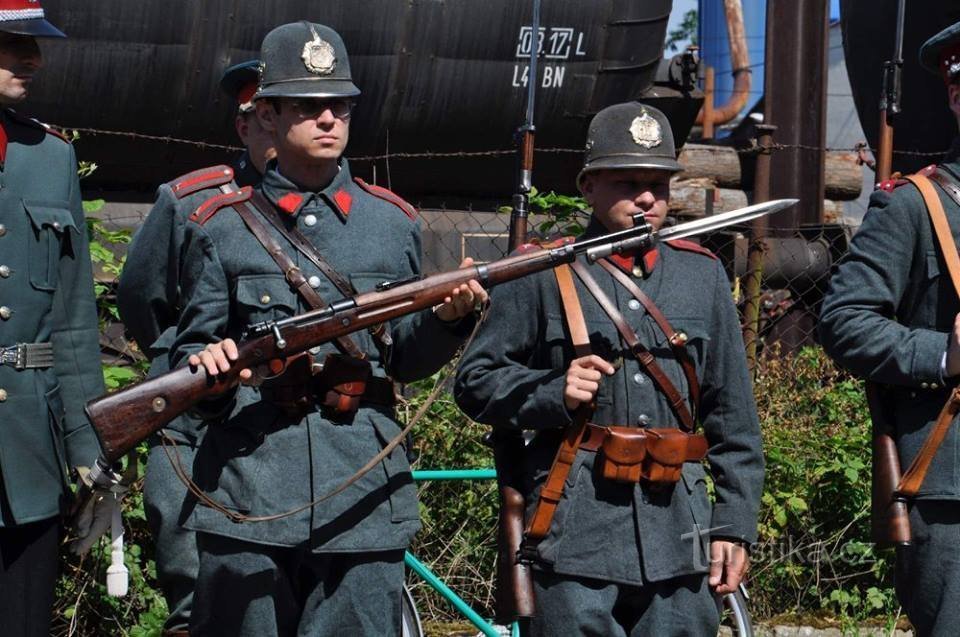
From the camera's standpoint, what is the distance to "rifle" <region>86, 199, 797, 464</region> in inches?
167

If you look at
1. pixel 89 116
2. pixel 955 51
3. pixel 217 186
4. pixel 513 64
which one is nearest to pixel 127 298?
pixel 217 186

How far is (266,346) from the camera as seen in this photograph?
4.23 m

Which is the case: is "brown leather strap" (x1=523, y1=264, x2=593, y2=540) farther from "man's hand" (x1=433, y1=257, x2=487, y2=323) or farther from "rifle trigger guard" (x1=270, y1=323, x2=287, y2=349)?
"rifle trigger guard" (x1=270, y1=323, x2=287, y2=349)

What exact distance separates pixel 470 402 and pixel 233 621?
0.90m

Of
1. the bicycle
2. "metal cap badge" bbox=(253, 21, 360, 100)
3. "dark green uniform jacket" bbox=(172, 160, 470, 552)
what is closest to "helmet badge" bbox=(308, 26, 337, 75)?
"metal cap badge" bbox=(253, 21, 360, 100)

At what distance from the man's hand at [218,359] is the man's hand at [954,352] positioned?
6.27ft

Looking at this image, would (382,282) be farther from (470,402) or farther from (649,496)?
(649,496)

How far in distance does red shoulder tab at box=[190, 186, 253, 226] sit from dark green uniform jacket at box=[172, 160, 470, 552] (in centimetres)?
2

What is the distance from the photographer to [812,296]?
11.4 m

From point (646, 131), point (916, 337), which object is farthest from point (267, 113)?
point (916, 337)

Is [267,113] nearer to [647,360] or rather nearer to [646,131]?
[646,131]

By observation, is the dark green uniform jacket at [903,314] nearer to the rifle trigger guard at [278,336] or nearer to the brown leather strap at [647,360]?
the brown leather strap at [647,360]

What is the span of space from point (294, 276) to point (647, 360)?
1.00 meters

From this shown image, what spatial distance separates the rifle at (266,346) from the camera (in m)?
4.23
